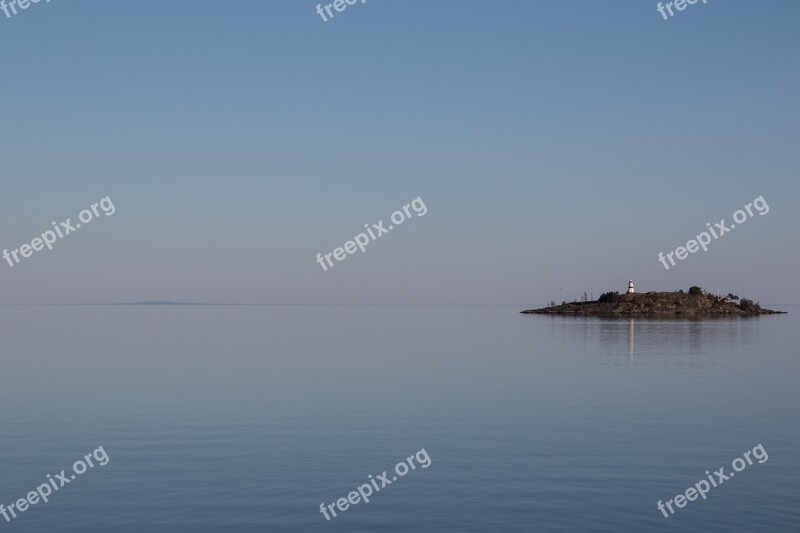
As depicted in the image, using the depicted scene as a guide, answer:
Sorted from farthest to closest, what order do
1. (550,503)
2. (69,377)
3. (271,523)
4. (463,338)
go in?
(463,338)
(69,377)
(550,503)
(271,523)

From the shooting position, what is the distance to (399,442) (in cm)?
3195

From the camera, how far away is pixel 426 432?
34156 mm

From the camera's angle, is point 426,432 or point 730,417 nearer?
point 426,432

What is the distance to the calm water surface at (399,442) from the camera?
73.5 ft

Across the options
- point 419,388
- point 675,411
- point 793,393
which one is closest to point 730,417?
point 675,411

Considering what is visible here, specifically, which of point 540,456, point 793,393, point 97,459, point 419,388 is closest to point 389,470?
point 540,456

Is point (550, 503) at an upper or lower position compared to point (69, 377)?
lower

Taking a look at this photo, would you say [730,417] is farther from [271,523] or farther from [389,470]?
[271,523]

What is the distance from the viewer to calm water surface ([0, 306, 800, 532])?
22.4 metres

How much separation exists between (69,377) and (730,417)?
38.4 m

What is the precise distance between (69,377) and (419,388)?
2220cm

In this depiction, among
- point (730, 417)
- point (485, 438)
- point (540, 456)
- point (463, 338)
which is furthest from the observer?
point (463, 338)

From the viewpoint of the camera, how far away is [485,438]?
32.6 meters

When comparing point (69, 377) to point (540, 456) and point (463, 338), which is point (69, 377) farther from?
point (463, 338)
